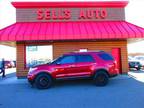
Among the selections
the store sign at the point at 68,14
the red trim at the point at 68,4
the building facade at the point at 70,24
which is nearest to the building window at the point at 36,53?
the building facade at the point at 70,24

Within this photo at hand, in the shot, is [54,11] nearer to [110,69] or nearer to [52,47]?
[52,47]

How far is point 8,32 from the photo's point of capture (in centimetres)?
1650

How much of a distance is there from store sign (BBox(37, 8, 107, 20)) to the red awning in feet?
1.91

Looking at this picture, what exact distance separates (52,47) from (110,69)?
656cm

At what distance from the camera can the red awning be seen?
632 inches

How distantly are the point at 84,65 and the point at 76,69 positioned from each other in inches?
21.0

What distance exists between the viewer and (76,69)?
13.0 m

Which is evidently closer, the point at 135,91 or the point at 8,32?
the point at 135,91

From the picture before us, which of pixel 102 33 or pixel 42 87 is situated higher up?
pixel 102 33

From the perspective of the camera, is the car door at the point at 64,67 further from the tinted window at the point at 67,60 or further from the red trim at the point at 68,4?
the red trim at the point at 68,4

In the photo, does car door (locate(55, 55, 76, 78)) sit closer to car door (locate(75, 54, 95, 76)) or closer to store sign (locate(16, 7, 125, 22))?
car door (locate(75, 54, 95, 76))

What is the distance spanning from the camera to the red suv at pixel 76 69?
12.8 m

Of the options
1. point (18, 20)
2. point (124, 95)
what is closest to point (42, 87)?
point (124, 95)

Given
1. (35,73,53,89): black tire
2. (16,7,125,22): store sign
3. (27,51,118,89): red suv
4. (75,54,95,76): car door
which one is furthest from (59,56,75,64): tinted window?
(16,7,125,22): store sign
